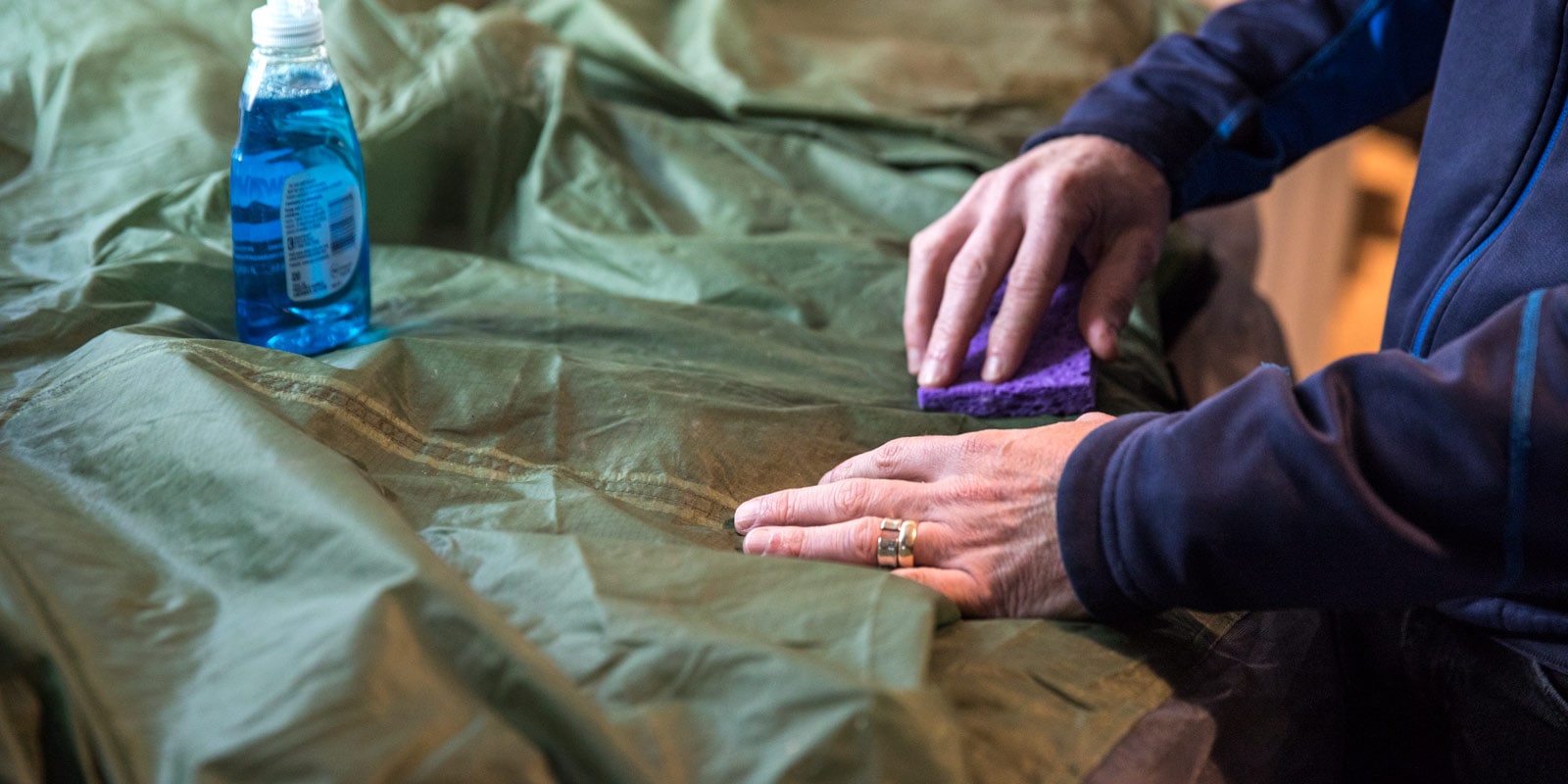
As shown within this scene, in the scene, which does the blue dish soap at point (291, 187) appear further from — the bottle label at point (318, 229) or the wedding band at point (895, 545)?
the wedding band at point (895, 545)

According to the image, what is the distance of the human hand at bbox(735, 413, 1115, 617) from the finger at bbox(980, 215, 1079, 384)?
19 cm

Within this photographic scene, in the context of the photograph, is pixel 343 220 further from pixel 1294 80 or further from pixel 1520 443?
pixel 1294 80

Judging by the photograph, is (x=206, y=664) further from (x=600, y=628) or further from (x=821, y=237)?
(x=821, y=237)

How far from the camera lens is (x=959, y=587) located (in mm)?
626

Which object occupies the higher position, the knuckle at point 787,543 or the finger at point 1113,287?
the finger at point 1113,287

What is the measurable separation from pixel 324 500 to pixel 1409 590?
507 mm

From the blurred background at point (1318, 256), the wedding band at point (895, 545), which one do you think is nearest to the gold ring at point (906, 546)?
the wedding band at point (895, 545)

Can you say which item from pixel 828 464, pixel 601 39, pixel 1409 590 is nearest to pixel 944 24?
pixel 601 39

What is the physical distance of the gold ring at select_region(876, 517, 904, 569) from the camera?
64cm

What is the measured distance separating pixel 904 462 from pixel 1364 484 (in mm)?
243

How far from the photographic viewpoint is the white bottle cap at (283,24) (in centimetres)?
76

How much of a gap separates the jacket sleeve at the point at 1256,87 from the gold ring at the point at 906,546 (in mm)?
488

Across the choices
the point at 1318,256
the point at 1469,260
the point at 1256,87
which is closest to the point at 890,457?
the point at 1469,260

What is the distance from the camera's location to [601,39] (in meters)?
1.27
